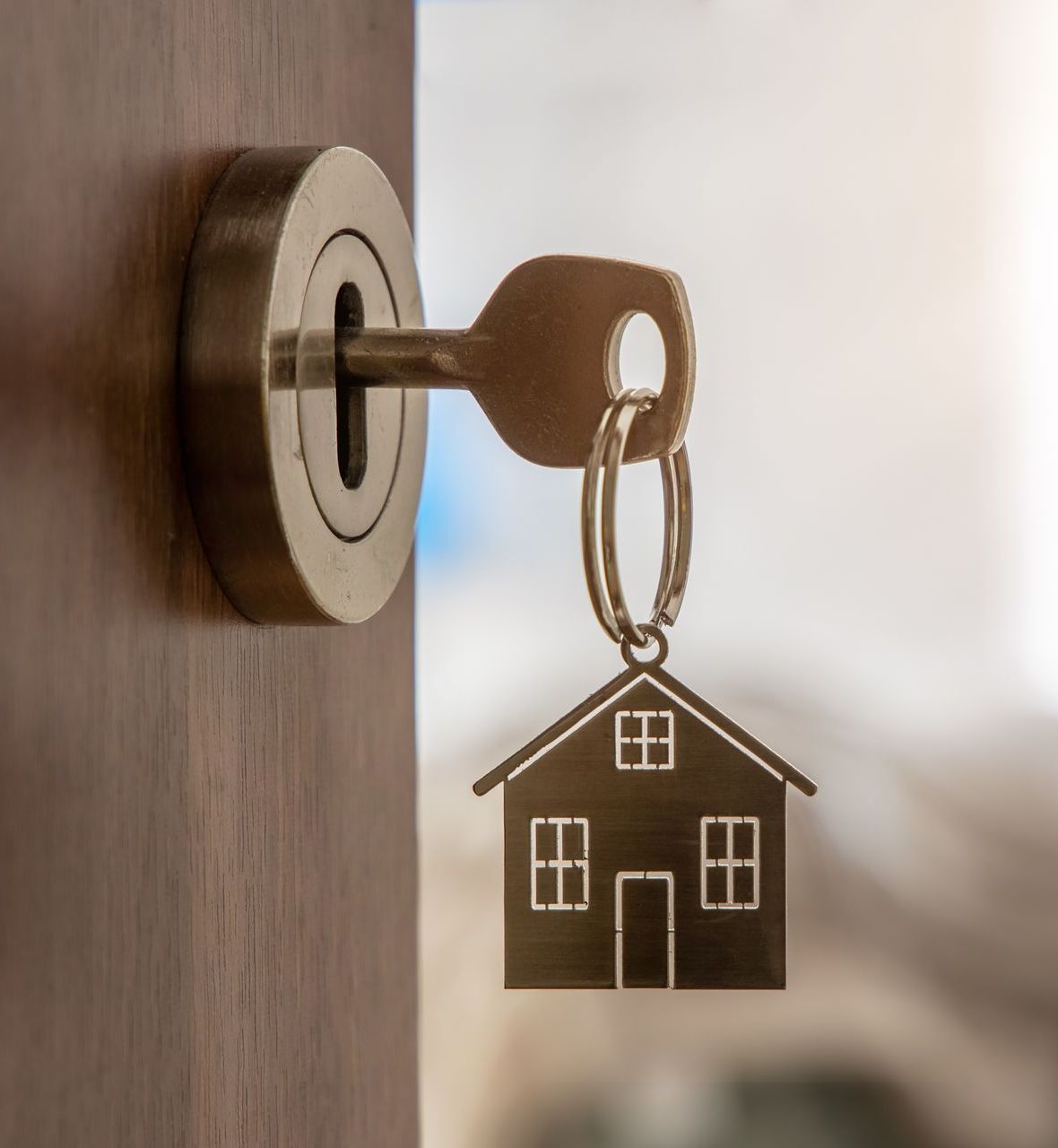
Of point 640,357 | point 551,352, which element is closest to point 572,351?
point 551,352

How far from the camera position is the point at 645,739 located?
0.40 meters

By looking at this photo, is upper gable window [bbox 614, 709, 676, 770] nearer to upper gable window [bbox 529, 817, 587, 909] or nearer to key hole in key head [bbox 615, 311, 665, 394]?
upper gable window [bbox 529, 817, 587, 909]

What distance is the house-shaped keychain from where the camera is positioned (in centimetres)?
40

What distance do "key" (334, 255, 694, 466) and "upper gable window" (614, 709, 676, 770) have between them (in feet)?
0.34

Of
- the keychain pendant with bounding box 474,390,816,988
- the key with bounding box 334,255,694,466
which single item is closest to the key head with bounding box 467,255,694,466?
the key with bounding box 334,255,694,466

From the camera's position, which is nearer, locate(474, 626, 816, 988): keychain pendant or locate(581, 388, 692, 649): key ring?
locate(581, 388, 692, 649): key ring

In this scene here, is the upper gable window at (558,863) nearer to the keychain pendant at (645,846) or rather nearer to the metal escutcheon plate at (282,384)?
the keychain pendant at (645,846)

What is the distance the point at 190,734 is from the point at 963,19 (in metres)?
0.38

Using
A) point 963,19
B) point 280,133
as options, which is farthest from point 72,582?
point 963,19

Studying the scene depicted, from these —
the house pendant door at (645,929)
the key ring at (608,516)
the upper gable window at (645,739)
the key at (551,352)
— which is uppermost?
the key at (551,352)

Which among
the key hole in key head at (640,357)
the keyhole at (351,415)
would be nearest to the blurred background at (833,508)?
the key hole in key head at (640,357)

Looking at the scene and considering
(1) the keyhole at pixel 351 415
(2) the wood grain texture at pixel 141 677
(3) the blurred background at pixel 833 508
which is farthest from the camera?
(3) the blurred background at pixel 833 508

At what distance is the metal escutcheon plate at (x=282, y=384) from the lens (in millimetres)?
284

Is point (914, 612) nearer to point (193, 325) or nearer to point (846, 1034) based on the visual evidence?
point (846, 1034)
